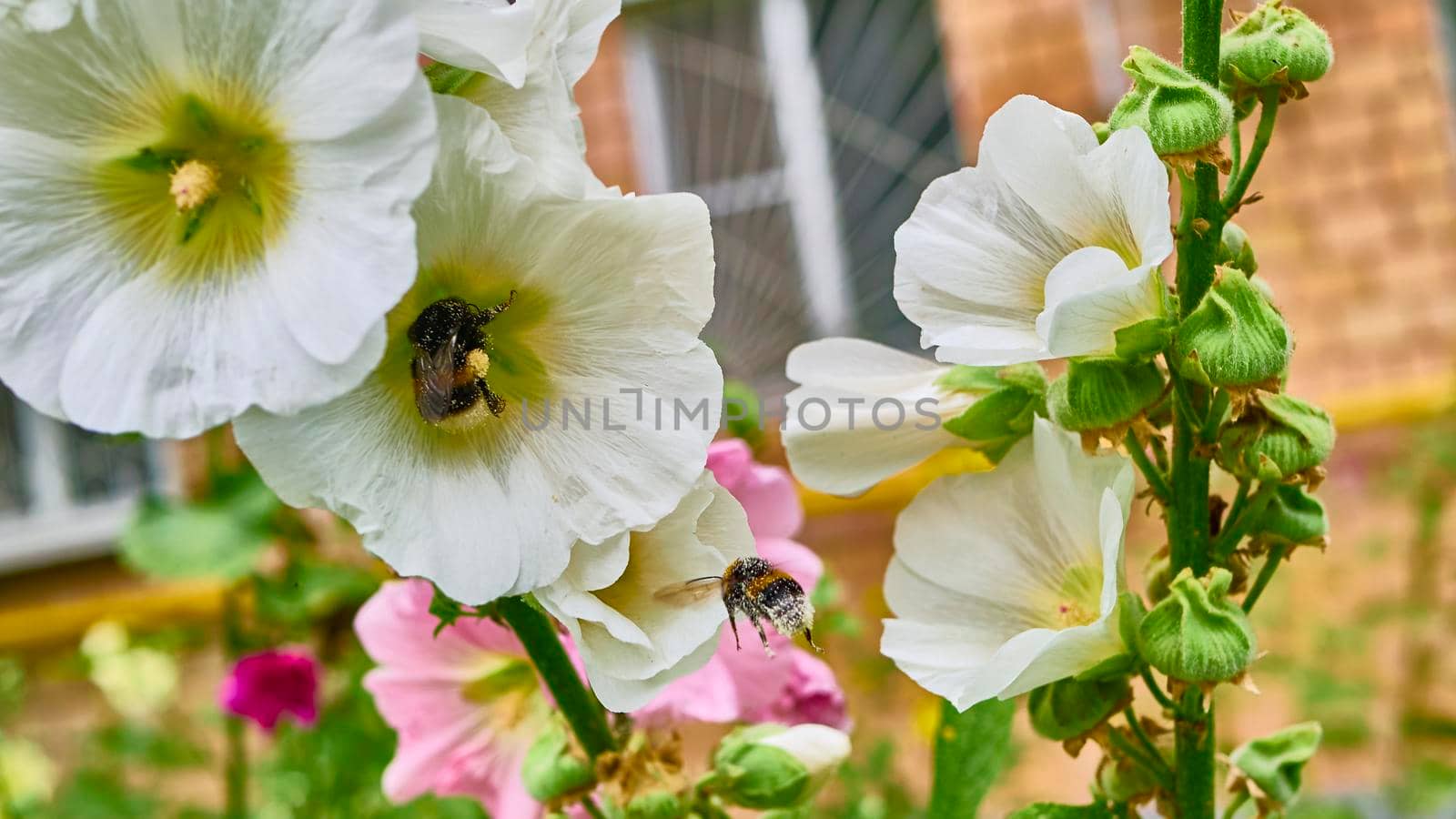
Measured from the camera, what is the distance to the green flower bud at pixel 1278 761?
355 millimetres

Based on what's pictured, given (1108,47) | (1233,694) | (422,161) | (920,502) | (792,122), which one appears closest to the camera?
(422,161)

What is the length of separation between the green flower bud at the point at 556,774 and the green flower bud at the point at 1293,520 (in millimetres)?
191

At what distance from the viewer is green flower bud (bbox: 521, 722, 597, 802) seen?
0.35 metres

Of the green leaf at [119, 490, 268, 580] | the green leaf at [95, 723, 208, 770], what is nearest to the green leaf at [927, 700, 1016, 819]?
the green leaf at [119, 490, 268, 580]

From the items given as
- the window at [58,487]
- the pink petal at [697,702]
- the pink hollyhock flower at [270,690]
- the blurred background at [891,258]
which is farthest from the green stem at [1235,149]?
the window at [58,487]

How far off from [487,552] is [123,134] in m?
0.11

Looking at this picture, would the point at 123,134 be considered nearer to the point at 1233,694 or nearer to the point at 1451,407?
the point at 1233,694

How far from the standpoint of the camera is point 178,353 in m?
0.24

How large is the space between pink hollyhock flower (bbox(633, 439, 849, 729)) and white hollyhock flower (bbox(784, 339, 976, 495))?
0.16 ft

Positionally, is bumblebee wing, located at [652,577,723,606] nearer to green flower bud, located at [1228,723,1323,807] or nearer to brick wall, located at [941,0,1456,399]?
green flower bud, located at [1228,723,1323,807]

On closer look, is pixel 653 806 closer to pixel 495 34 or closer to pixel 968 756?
pixel 968 756

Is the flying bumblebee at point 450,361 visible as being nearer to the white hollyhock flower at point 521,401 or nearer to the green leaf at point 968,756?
the white hollyhock flower at point 521,401

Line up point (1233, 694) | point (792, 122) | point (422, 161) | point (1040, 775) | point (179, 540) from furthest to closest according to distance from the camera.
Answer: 1. point (792, 122)
2. point (1040, 775)
3. point (1233, 694)
4. point (179, 540)
5. point (422, 161)

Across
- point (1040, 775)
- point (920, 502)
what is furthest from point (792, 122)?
point (920, 502)
